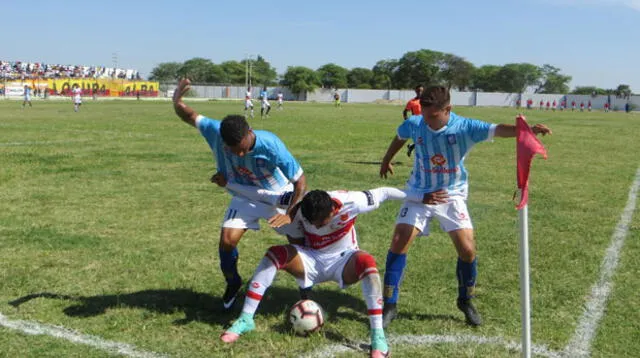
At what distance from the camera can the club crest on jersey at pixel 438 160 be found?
15.3ft

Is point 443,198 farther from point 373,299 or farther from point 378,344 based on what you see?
point 378,344

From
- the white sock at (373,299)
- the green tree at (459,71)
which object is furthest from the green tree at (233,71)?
the white sock at (373,299)

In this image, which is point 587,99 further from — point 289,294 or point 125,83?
point 289,294

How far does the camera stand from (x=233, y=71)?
15288 centimetres

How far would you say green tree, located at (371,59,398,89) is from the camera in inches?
5709

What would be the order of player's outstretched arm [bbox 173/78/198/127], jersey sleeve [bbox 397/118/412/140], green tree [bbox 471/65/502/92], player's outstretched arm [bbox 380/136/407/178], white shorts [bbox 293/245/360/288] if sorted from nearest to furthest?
white shorts [bbox 293/245/360/288], player's outstretched arm [bbox 173/78/198/127], jersey sleeve [bbox 397/118/412/140], player's outstretched arm [bbox 380/136/407/178], green tree [bbox 471/65/502/92]

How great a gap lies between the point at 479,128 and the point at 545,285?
1.96 meters

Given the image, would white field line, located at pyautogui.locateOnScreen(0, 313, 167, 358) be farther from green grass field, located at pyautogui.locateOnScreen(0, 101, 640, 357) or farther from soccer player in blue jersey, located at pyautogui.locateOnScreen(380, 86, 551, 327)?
soccer player in blue jersey, located at pyautogui.locateOnScreen(380, 86, 551, 327)

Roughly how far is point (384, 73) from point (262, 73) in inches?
1308

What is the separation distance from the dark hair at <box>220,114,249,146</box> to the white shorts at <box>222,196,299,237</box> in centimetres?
70

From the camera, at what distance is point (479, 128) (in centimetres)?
459

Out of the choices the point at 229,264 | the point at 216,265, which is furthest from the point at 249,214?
the point at 216,265

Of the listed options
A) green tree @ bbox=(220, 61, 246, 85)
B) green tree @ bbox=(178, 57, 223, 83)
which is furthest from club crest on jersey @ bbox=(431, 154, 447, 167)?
green tree @ bbox=(220, 61, 246, 85)

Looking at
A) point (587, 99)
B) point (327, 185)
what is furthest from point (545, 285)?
point (587, 99)
